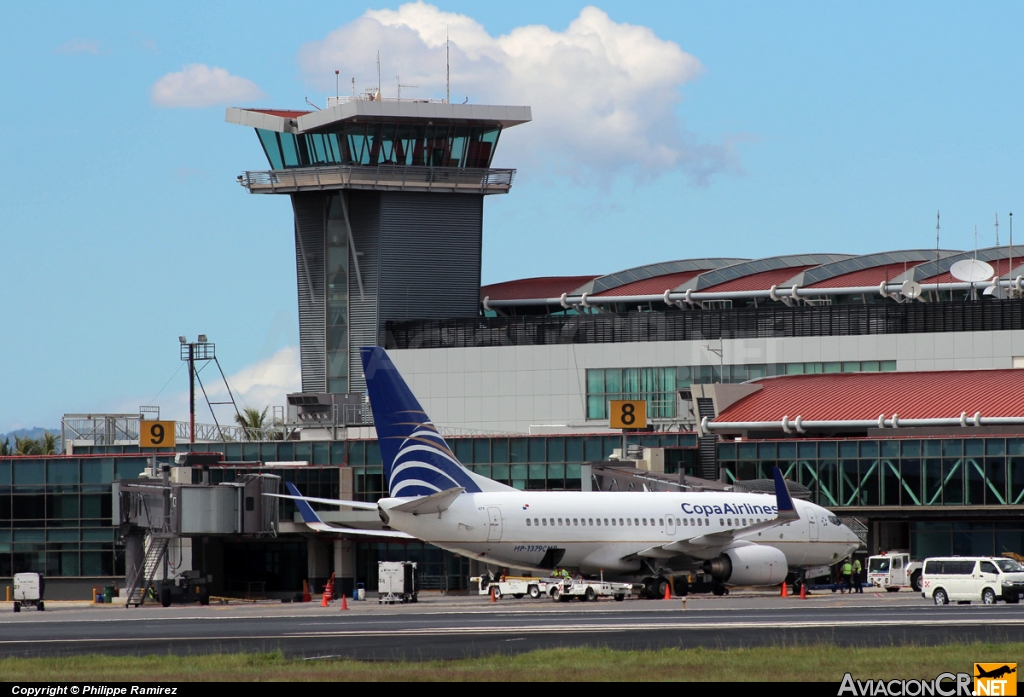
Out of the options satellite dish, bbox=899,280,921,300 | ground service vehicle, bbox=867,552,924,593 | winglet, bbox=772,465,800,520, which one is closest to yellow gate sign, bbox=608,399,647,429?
ground service vehicle, bbox=867,552,924,593

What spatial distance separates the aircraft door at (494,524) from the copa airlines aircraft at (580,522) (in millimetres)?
36

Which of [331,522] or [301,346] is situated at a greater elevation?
[301,346]

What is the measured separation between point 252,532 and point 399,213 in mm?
37807

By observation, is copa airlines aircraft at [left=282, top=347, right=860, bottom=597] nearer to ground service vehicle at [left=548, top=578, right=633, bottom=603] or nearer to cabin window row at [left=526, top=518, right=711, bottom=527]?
cabin window row at [left=526, top=518, right=711, bottom=527]

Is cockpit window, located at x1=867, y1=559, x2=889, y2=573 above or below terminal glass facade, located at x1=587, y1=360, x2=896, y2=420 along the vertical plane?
below

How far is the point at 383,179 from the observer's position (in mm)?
105188

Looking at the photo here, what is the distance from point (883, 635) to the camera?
36062 mm

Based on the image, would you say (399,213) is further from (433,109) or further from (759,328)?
(759,328)

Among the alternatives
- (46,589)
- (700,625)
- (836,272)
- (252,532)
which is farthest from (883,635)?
(836,272)

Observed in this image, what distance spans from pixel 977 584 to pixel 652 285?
66.0 metres

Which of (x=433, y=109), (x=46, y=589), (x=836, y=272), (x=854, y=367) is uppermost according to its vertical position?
(x=433, y=109)

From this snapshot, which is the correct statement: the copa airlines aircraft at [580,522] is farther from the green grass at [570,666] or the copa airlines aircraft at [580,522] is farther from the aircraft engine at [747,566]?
the green grass at [570,666]

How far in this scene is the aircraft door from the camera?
5777 centimetres

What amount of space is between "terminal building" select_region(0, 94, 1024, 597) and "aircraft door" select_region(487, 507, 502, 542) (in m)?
15.2
